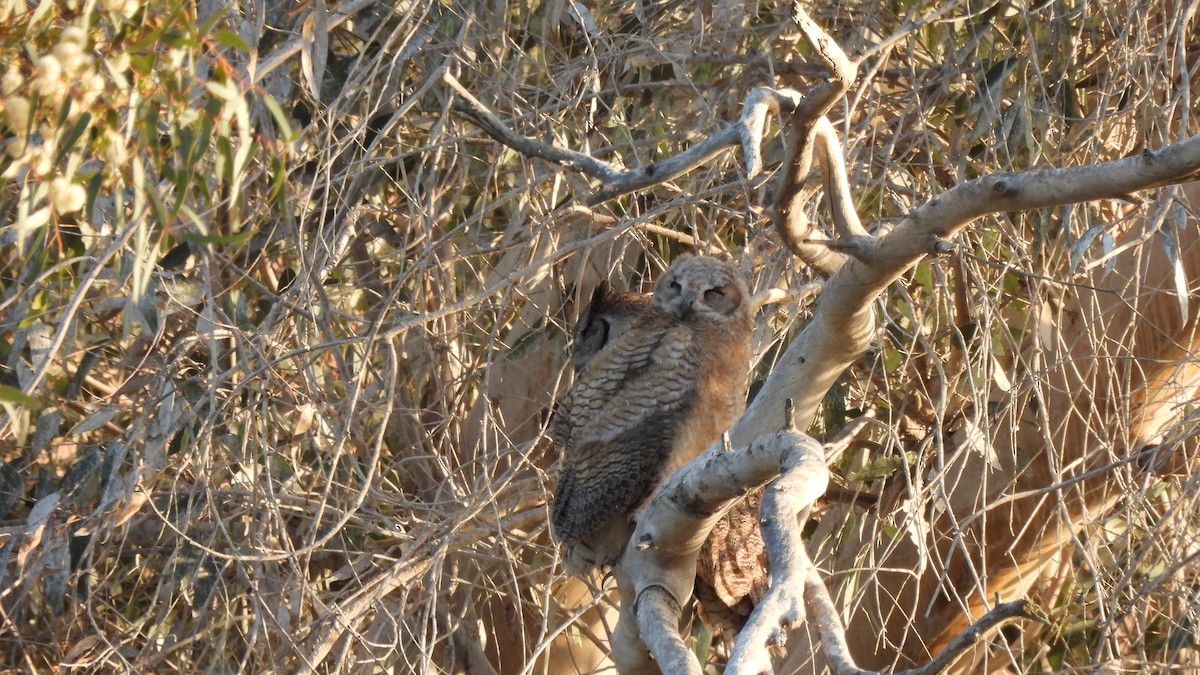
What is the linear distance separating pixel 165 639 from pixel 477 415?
43.8 inches

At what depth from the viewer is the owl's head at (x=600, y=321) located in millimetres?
3258

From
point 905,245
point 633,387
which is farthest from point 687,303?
point 905,245

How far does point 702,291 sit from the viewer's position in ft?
10.2

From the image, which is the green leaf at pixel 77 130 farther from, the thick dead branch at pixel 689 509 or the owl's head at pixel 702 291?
the owl's head at pixel 702 291

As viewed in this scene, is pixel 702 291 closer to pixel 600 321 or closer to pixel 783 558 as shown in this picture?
pixel 600 321

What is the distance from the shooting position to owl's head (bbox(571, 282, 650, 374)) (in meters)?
3.26

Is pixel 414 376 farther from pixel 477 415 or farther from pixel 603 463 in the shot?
pixel 603 463

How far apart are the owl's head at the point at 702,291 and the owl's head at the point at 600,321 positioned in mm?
88

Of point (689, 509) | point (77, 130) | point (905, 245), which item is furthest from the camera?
point (689, 509)

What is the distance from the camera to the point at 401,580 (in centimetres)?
330

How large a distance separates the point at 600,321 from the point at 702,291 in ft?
0.98

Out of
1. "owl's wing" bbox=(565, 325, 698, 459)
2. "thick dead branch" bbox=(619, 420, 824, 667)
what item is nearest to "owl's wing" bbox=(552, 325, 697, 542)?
"owl's wing" bbox=(565, 325, 698, 459)

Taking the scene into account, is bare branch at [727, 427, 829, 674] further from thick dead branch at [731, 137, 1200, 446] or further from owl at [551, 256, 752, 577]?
owl at [551, 256, 752, 577]

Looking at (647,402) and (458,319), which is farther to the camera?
(458,319)
